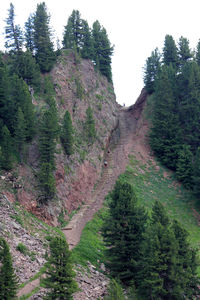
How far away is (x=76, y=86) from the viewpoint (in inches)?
2405

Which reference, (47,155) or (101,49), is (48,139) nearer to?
(47,155)

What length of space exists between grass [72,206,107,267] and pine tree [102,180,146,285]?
5.33 ft

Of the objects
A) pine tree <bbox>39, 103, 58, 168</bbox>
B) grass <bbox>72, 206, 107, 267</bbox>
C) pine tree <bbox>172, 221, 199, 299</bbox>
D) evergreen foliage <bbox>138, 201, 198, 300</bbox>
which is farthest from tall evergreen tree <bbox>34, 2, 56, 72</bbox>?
evergreen foliage <bbox>138, 201, 198, 300</bbox>

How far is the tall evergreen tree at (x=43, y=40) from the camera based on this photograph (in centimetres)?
5938

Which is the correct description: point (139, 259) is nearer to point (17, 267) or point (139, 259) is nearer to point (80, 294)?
point (80, 294)

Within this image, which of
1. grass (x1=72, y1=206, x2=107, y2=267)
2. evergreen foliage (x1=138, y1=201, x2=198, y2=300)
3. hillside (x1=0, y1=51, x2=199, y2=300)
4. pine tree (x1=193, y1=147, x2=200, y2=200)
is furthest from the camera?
pine tree (x1=193, y1=147, x2=200, y2=200)

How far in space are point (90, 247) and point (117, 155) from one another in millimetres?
29802

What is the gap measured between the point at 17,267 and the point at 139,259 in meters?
10.7

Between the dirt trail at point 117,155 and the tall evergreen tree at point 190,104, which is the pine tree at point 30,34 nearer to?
the dirt trail at point 117,155

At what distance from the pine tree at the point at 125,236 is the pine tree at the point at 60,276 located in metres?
8.09

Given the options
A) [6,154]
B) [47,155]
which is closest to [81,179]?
[47,155]

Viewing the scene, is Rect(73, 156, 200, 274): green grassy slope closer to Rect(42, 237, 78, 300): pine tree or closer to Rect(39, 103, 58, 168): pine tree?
Rect(39, 103, 58, 168): pine tree

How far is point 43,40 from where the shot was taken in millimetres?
60156

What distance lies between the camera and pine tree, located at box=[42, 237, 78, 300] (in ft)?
60.0
